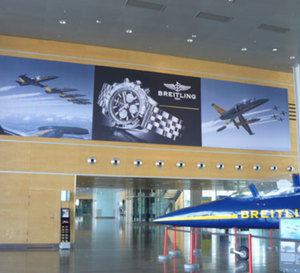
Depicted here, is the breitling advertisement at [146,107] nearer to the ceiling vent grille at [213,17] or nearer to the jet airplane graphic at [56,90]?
the jet airplane graphic at [56,90]

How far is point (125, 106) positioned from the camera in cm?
1359

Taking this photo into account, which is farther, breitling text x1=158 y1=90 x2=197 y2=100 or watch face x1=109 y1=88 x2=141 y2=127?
breitling text x1=158 y1=90 x2=197 y2=100

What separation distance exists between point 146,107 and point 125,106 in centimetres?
82

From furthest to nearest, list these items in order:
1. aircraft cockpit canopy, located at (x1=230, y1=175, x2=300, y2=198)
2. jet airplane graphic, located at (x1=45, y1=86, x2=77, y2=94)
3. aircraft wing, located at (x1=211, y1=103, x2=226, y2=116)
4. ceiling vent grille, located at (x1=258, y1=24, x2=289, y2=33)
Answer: aircraft wing, located at (x1=211, y1=103, x2=226, y2=116)
jet airplane graphic, located at (x1=45, y1=86, x2=77, y2=94)
ceiling vent grille, located at (x1=258, y1=24, x2=289, y2=33)
aircraft cockpit canopy, located at (x1=230, y1=175, x2=300, y2=198)

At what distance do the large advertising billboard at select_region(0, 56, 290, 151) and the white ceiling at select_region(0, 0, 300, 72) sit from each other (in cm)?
115

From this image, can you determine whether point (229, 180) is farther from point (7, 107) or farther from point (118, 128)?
point (7, 107)

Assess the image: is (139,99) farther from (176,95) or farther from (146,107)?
(176,95)

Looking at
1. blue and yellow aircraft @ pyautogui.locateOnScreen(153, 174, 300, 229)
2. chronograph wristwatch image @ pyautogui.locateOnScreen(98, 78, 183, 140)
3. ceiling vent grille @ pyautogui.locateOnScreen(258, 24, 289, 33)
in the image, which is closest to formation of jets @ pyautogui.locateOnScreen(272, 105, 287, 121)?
ceiling vent grille @ pyautogui.locateOnScreen(258, 24, 289, 33)

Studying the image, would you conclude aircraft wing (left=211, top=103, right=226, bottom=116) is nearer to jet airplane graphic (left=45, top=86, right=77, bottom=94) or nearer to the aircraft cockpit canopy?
jet airplane graphic (left=45, top=86, right=77, bottom=94)

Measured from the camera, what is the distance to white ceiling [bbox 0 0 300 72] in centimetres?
1073

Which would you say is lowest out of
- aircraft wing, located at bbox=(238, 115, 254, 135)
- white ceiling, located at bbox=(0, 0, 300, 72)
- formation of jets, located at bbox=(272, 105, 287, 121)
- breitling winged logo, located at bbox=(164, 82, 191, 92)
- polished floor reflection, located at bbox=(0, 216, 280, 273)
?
polished floor reflection, located at bbox=(0, 216, 280, 273)

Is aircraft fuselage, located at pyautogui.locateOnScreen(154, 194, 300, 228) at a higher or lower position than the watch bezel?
lower

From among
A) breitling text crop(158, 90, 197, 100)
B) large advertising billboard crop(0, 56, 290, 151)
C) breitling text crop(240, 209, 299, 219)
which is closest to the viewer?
breitling text crop(240, 209, 299, 219)

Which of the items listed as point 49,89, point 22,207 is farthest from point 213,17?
point 22,207
